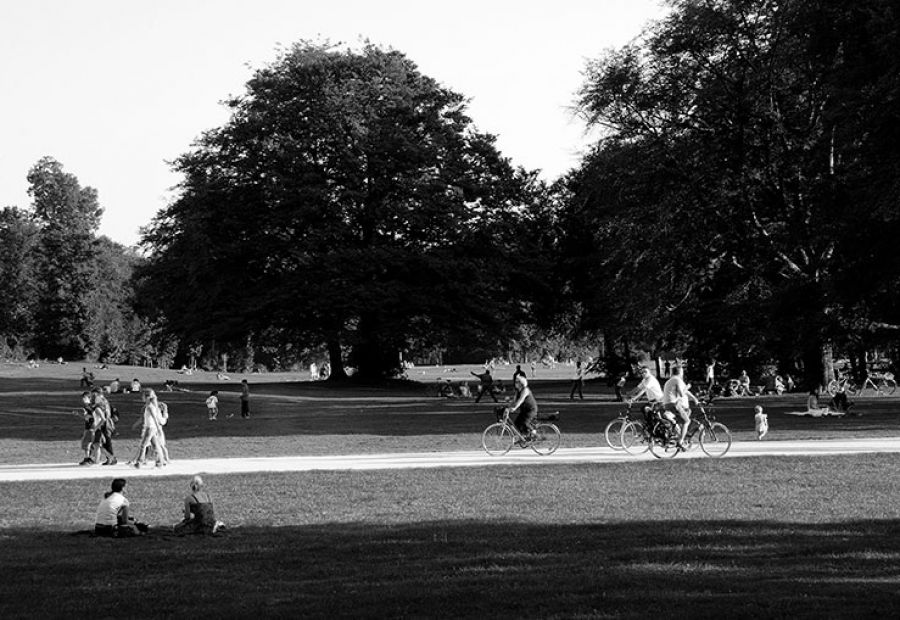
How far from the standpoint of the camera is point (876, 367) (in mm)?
60906

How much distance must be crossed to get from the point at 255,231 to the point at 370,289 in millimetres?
7422

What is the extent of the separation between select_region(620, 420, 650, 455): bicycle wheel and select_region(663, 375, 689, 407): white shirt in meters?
1.04

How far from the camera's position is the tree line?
3909 centimetres

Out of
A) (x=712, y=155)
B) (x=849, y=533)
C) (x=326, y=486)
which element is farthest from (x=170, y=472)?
(x=712, y=155)

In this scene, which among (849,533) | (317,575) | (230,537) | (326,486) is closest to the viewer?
(317,575)

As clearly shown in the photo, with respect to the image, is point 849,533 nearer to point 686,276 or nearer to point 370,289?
point 686,276

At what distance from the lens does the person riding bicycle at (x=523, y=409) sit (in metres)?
24.9

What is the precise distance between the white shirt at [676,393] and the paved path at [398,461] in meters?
1.09

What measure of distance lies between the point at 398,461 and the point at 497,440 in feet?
10.7

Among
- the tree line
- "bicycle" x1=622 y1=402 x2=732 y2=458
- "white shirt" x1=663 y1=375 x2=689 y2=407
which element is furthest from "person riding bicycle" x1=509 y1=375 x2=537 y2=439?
the tree line

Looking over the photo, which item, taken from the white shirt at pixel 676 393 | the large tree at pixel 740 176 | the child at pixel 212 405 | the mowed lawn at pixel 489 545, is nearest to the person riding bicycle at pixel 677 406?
the white shirt at pixel 676 393

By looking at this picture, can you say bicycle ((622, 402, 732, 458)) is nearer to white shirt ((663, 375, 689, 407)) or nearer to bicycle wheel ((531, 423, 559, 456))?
white shirt ((663, 375, 689, 407))

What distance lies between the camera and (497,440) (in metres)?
26.8

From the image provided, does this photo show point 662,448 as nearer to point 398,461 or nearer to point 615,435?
point 615,435
